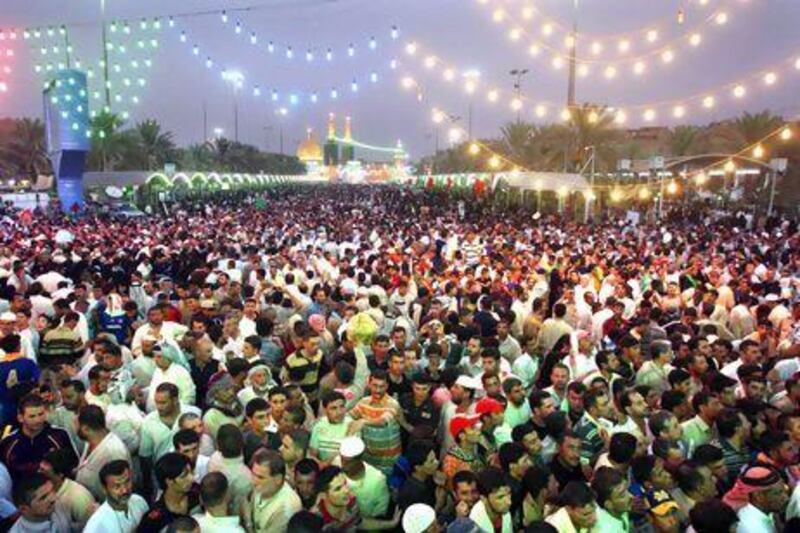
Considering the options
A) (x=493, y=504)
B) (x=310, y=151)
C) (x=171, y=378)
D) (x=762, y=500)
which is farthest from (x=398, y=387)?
(x=310, y=151)

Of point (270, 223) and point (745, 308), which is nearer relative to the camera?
point (745, 308)

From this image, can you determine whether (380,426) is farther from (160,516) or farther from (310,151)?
(310,151)

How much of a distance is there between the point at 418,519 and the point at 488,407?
56.9 inches

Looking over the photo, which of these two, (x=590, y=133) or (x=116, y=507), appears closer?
(x=116, y=507)

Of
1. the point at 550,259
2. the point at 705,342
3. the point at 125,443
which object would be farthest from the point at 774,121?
the point at 125,443

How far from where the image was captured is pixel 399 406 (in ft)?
16.5

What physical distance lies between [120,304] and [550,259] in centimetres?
849

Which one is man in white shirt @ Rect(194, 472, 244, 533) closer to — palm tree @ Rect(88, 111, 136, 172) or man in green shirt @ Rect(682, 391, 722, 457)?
man in green shirt @ Rect(682, 391, 722, 457)

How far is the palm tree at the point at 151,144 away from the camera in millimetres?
45562

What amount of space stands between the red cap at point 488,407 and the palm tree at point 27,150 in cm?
4372

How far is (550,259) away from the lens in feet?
42.5

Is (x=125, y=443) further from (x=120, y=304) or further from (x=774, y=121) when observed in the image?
(x=774, y=121)

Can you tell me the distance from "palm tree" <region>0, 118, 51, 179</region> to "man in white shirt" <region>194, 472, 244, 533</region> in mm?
43859

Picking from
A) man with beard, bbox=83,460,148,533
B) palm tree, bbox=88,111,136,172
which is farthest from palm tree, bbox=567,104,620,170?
palm tree, bbox=88,111,136,172
